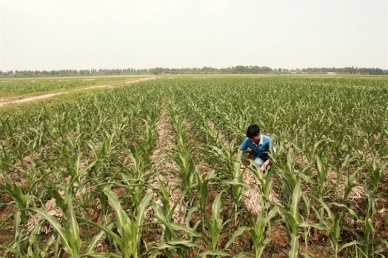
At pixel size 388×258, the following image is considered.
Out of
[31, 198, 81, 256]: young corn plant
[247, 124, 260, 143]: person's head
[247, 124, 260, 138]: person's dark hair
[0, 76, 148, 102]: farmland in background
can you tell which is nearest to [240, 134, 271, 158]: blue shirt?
[247, 124, 260, 143]: person's head

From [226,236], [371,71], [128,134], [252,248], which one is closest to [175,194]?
[226,236]

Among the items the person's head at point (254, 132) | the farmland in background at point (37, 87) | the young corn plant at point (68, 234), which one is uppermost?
the person's head at point (254, 132)

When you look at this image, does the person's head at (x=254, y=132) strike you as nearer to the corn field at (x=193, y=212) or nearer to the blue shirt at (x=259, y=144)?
the blue shirt at (x=259, y=144)

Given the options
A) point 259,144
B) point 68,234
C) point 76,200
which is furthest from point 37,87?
point 68,234

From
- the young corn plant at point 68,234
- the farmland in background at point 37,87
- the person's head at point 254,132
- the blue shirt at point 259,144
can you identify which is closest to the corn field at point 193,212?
the young corn plant at point 68,234

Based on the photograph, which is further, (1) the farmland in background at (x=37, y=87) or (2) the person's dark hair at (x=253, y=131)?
(1) the farmland in background at (x=37, y=87)

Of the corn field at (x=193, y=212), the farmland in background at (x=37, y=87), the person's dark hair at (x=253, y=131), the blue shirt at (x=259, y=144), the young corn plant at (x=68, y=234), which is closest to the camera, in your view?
the young corn plant at (x=68, y=234)

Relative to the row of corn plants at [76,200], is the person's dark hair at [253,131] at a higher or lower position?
higher

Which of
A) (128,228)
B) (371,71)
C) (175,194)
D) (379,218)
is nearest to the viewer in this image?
(128,228)

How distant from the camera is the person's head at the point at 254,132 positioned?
4.50 metres

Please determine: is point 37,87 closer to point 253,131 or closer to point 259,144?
point 259,144

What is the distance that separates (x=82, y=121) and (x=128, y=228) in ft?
20.0

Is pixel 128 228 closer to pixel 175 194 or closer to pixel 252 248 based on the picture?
pixel 252 248

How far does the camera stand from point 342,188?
4234 mm
